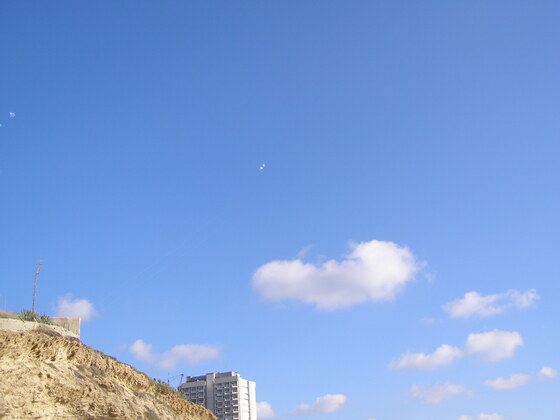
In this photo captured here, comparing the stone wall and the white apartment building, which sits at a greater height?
the white apartment building

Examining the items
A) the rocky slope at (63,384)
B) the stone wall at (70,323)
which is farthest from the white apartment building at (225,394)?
the rocky slope at (63,384)

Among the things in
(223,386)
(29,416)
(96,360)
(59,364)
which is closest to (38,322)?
(96,360)

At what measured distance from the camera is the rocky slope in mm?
31672

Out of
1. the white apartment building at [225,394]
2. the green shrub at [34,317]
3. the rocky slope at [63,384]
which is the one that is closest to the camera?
the rocky slope at [63,384]

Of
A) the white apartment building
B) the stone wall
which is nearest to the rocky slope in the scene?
the stone wall

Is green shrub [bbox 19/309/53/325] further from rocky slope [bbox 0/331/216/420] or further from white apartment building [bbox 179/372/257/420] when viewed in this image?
white apartment building [bbox 179/372/257/420]

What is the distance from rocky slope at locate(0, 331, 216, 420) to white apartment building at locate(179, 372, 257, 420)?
97.2 meters

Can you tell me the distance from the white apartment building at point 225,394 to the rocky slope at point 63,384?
97176 mm

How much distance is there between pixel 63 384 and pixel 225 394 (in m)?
110

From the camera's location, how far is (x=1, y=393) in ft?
100

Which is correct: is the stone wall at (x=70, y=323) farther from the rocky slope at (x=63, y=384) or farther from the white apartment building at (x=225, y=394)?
the white apartment building at (x=225, y=394)

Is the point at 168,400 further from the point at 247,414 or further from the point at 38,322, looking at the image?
the point at 247,414

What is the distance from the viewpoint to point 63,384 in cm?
3478

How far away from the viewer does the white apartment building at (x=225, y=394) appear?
13800 centimetres
